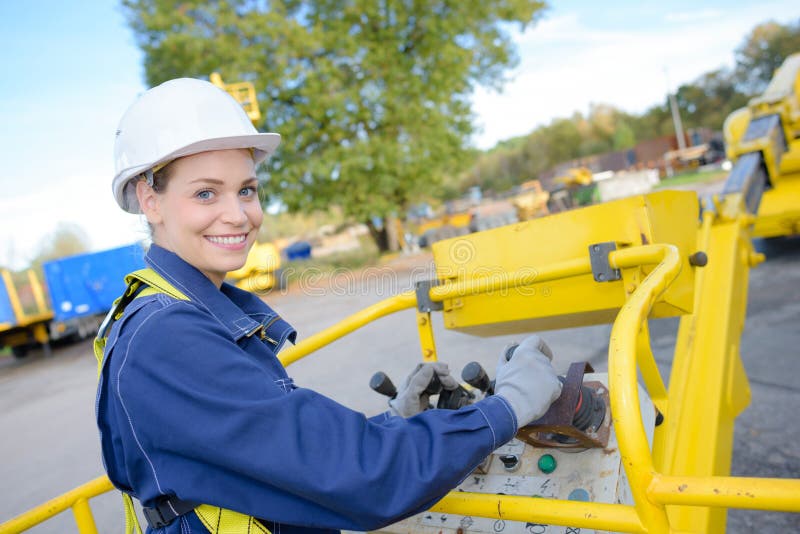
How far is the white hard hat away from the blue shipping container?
11925mm

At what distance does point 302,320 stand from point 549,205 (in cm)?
1109

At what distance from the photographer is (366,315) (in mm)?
2107

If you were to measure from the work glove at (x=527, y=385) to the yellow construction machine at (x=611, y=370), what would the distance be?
14 centimetres

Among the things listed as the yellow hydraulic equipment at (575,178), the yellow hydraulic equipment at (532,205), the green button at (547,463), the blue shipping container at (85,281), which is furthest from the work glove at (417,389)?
the yellow hydraulic equipment at (575,178)

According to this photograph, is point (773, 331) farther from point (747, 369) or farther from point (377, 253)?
point (377, 253)

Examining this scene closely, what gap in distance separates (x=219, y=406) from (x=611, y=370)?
709 millimetres

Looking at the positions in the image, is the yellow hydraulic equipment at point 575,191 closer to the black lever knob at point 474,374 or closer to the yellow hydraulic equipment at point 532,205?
the yellow hydraulic equipment at point 532,205

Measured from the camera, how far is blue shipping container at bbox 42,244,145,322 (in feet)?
40.4

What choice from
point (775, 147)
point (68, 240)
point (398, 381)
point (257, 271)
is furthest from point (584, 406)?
point (68, 240)

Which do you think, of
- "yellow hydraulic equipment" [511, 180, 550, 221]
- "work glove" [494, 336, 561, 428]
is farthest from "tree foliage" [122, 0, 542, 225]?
"work glove" [494, 336, 561, 428]

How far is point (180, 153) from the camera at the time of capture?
1.21 metres

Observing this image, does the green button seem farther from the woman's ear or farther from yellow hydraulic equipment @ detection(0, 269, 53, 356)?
yellow hydraulic equipment @ detection(0, 269, 53, 356)

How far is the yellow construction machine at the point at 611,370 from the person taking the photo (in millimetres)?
1019

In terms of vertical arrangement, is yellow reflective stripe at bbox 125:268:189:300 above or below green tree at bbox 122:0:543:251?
below
